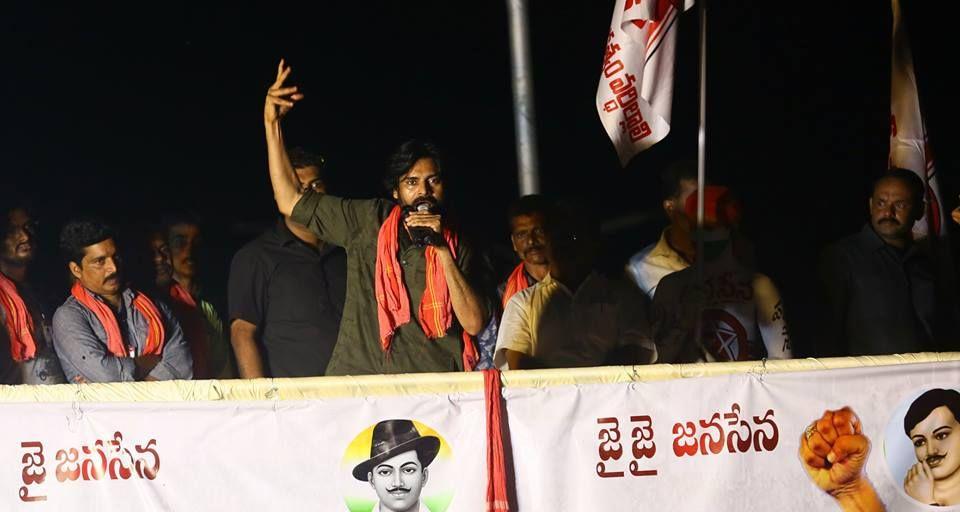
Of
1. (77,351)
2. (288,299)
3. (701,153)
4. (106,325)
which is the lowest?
(77,351)

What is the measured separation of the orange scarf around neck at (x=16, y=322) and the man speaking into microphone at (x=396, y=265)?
3.79 feet

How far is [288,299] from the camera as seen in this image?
19.3ft

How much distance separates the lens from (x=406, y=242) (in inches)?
234

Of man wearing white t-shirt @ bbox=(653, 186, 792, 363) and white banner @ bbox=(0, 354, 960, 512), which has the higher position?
man wearing white t-shirt @ bbox=(653, 186, 792, 363)

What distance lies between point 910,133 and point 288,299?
3.09m

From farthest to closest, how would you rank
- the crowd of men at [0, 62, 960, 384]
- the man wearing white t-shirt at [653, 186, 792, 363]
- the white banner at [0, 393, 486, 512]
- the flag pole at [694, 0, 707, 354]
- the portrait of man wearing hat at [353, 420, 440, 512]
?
the man wearing white t-shirt at [653, 186, 792, 363], the flag pole at [694, 0, 707, 354], the crowd of men at [0, 62, 960, 384], the portrait of man wearing hat at [353, 420, 440, 512], the white banner at [0, 393, 486, 512]

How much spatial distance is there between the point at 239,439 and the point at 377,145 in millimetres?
1672

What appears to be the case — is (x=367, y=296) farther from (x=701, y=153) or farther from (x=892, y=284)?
(x=892, y=284)

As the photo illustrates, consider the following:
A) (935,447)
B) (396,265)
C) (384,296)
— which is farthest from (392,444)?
(935,447)

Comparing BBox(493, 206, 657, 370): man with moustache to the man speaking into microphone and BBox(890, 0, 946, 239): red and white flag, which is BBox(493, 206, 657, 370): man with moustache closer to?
the man speaking into microphone

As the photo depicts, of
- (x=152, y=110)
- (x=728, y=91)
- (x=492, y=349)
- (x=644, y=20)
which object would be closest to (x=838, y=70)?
(x=728, y=91)

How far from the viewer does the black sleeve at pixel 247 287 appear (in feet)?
19.2

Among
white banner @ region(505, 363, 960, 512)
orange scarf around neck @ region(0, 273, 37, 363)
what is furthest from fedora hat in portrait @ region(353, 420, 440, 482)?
orange scarf around neck @ region(0, 273, 37, 363)

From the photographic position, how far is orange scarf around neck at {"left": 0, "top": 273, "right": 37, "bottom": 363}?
5480 millimetres
